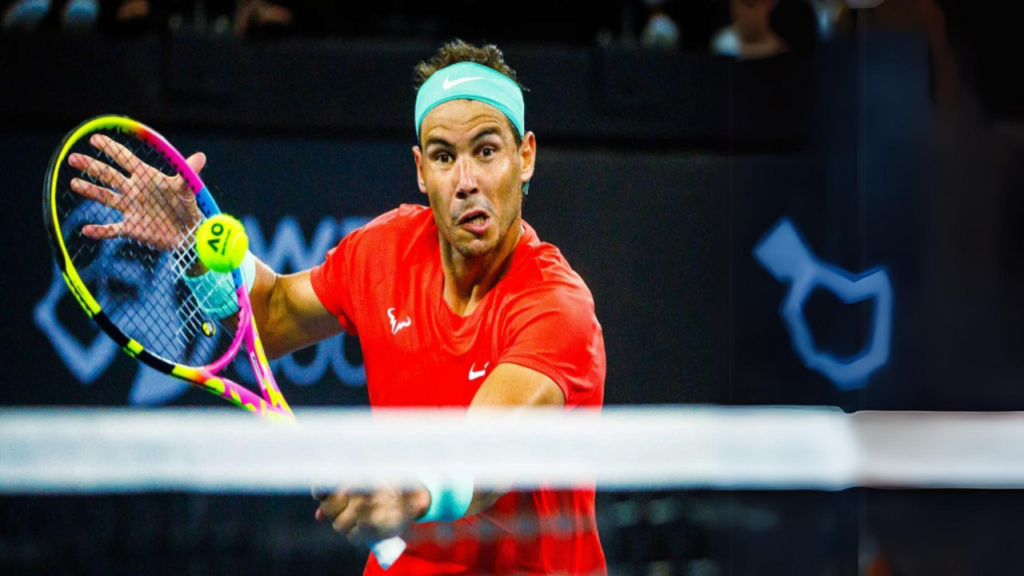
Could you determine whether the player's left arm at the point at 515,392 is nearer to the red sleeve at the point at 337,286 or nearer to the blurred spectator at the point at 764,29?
the red sleeve at the point at 337,286

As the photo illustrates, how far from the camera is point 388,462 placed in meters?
2.16

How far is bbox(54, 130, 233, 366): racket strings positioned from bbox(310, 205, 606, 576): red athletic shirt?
0.87 feet

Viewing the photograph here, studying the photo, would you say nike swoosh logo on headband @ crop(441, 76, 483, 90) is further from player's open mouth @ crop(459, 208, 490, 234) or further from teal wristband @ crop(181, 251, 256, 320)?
teal wristband @ crop(181, 251, 256, 320)

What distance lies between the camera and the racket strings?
76.6 inches

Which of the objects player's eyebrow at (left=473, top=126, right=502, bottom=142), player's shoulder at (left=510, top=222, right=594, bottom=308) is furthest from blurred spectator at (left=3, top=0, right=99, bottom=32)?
player's shoulder at (left=510, top=222, right=594, bottom=308)

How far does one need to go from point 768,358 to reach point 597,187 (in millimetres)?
603

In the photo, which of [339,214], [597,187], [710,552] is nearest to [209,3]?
[339,214]

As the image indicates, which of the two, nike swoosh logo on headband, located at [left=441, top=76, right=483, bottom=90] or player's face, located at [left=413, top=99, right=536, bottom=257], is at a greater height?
nike swoosh logo on headband, located at [left=441, top=76, right=483, bottom=90]

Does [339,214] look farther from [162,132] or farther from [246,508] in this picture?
[246,508]

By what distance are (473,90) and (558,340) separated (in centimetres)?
52

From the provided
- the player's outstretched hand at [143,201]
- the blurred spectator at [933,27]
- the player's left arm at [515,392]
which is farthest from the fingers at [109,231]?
the blurred spectator at [933,27]

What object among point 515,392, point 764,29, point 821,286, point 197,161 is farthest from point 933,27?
point 197,161

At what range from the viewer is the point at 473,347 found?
6.68 feet

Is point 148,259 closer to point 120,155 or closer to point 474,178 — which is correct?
point 120,155
